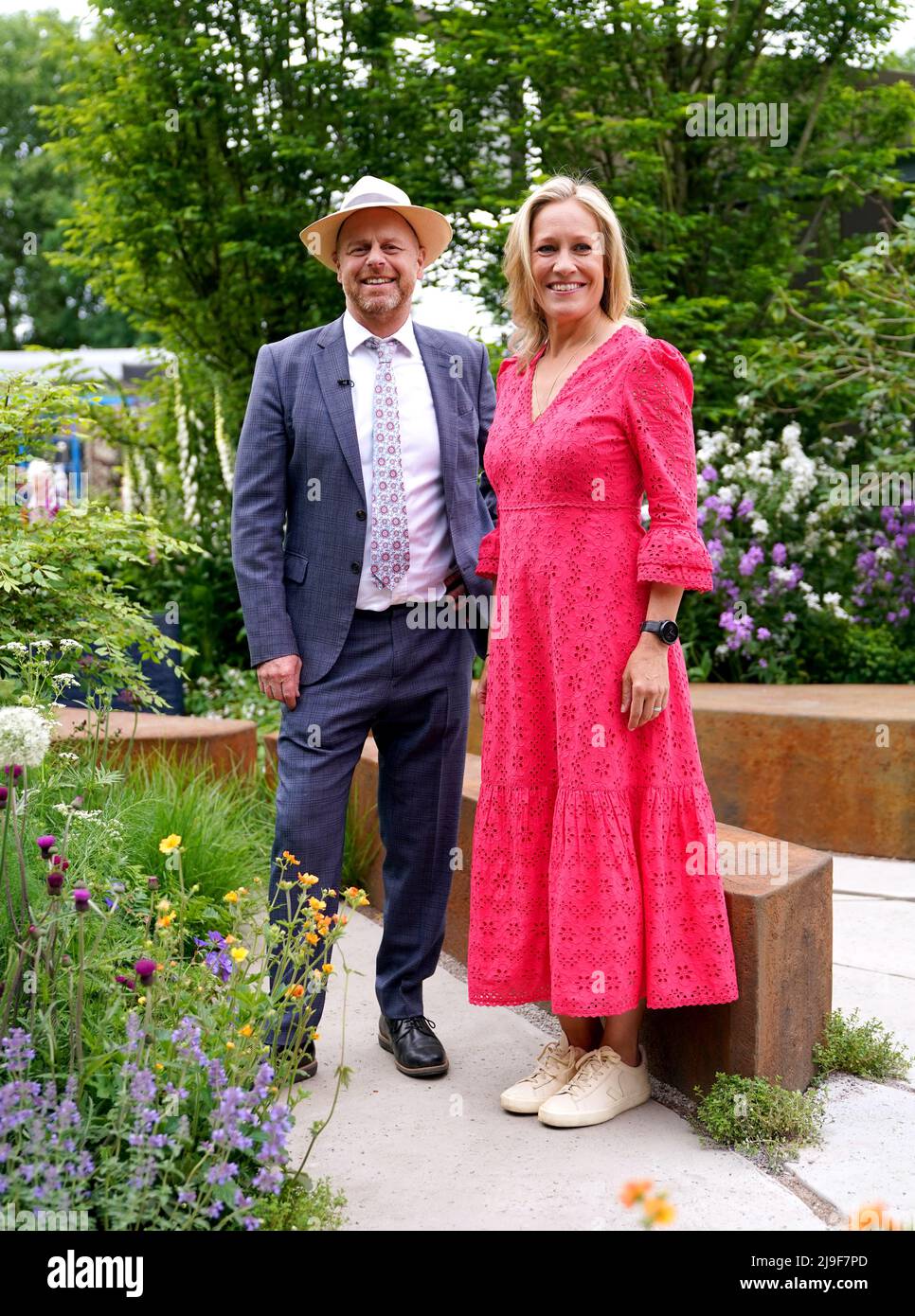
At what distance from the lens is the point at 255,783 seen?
512 cm

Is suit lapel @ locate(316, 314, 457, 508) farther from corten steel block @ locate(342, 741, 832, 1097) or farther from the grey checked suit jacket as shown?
corten steel block @ locate(342, 741, 832, 1097)

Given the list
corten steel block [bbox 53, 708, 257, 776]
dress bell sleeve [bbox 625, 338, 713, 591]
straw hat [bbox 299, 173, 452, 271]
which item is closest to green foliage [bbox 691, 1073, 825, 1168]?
dress bell sleeve [bbox 625, 338, 713, 591]

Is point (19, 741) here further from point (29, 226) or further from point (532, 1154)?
point (29, 226)

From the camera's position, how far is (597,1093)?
2.93 metres

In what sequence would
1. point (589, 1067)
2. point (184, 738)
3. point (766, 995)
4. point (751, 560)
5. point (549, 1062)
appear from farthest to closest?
1. point (751, 560)
2. point (184, 738)
3. point (549, 1062)
4. point (589, 1067)
5. point (766, 995)

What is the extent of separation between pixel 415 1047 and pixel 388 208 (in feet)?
6.84

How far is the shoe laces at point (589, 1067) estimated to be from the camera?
2.95m

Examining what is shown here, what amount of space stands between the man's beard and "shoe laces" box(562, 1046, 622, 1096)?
1871 millimetres

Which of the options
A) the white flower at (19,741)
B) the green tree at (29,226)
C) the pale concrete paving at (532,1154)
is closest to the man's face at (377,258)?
the white flower at (19,741)

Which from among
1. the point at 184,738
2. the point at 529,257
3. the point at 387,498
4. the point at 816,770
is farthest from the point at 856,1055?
the point at 184,738

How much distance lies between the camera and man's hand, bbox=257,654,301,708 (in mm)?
3215
